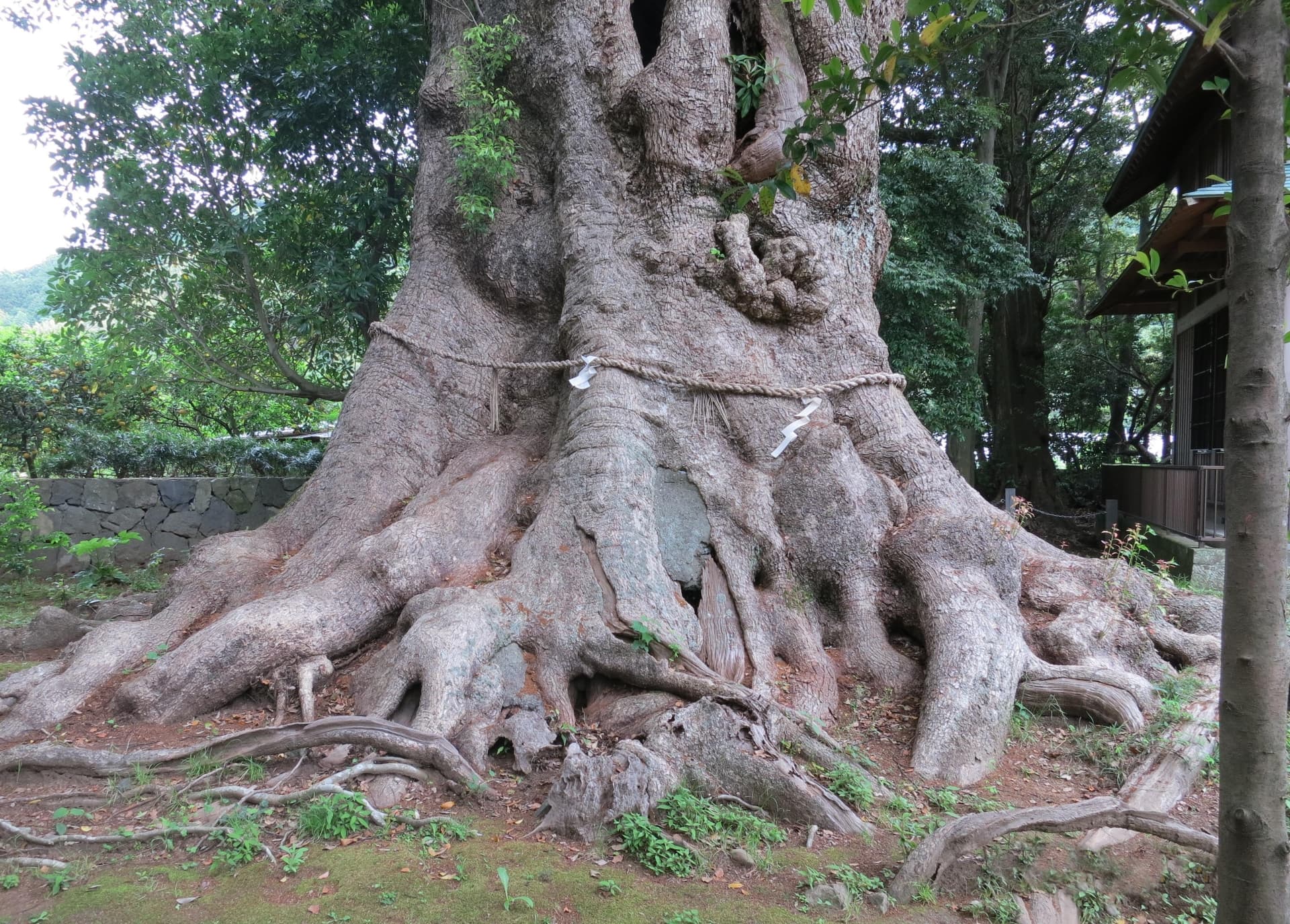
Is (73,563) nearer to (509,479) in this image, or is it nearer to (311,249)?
(311,249)

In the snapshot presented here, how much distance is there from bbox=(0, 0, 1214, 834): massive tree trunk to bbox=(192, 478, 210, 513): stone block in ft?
14.9

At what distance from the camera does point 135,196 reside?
7.40 meters

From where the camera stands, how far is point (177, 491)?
9.01 meters

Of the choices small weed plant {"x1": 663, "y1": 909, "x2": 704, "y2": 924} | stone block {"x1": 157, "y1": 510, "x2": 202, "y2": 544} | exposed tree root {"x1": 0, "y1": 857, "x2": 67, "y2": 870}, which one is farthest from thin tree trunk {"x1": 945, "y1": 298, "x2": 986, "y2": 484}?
exposed tree root {"x1": 0, "y1": 857, "x2": 67, "y2": 870}

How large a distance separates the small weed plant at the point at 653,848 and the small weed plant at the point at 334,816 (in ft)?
3.10

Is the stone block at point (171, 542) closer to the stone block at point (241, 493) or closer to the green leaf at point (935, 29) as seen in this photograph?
the stone block at point (241, 493)

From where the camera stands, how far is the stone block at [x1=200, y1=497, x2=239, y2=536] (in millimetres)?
9109

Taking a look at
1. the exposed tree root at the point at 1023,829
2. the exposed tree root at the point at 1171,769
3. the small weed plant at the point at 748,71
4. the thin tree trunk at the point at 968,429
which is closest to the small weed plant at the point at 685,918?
the exposed tree root at the point at 1023,829

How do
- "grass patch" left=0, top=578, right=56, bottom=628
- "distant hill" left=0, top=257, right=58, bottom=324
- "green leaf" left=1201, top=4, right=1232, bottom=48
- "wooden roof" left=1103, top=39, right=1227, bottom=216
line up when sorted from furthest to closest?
Result: 1. "distant hill" left=0, top=257, right=58, bottom=324
2. "wooden roof" left=1103, top=39, right=1227, bottom=216
3. "grass patch" left=0, top=578, right=56, bottom=628
4. "green leaf" left=1201, top=4, right=1232, bottom=48

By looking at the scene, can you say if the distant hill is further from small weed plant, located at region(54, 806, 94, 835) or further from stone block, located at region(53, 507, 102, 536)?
small weed plant, located at region(54, 806, 94, 835)

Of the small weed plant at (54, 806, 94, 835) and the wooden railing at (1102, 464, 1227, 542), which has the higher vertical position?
the wooden railing at (1102, 464, 1227, 542)

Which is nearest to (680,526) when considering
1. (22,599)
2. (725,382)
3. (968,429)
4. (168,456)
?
(725,382)

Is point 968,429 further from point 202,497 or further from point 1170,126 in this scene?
point 202,497

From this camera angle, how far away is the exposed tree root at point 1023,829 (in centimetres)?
264
